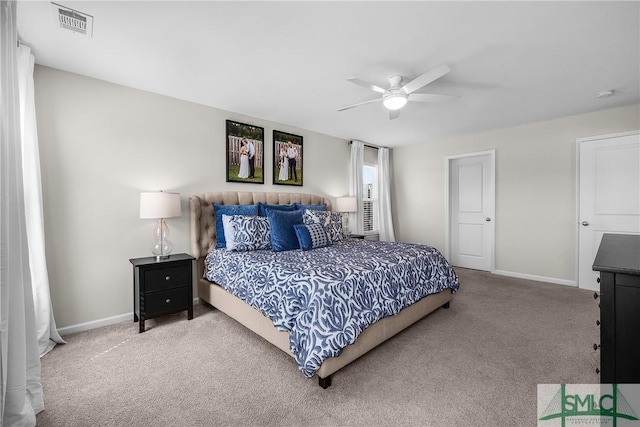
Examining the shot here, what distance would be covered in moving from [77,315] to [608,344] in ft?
12.8

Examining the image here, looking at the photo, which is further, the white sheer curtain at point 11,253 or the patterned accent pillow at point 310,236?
the patterned accent pillow at point 310,236

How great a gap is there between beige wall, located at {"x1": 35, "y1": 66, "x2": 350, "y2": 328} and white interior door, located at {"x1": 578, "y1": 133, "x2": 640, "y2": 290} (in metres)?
Answer: 5.14

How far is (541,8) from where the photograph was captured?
180cm

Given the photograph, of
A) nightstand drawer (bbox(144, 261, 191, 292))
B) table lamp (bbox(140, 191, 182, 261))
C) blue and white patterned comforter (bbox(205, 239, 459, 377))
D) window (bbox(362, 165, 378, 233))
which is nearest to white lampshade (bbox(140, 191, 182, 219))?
table lamp (bbox(140, 191, 182, 261))

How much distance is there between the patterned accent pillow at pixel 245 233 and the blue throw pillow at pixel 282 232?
0.10 m

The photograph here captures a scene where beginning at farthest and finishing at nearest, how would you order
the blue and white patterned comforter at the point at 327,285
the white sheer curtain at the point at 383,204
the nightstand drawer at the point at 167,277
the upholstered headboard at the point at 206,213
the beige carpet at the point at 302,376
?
the white sheer curtain at the point at 383,204 → the upholstered headboard at the point at 206,213 → the nightstand drawer at the point at 167,277 → the blue and white patterned comforter at the point at 327,285 → the beige carpet at the point at 302,376

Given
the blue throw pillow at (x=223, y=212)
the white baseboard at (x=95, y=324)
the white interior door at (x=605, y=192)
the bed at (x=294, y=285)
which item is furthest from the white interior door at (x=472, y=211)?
the white baseboard at (x=95, y=324)

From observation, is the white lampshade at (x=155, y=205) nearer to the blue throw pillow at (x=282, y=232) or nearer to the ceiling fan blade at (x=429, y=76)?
the blue throw pillow at (x=282, y=232)

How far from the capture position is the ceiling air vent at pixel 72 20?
1.83m

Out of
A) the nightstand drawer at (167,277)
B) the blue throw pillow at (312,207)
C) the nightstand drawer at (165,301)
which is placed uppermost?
the blue throw pillow at (312,207)

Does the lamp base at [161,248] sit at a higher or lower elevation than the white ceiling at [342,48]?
lower

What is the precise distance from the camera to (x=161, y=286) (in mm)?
2725

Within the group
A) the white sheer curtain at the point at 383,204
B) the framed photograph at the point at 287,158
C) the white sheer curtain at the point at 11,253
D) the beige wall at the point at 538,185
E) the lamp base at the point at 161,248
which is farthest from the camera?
the white sheer curtain at the point at 383,204

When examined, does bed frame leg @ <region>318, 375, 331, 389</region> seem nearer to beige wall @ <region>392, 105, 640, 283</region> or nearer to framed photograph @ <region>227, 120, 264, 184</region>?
framed photograph @ <region>227, 120, 264, 184</region>
